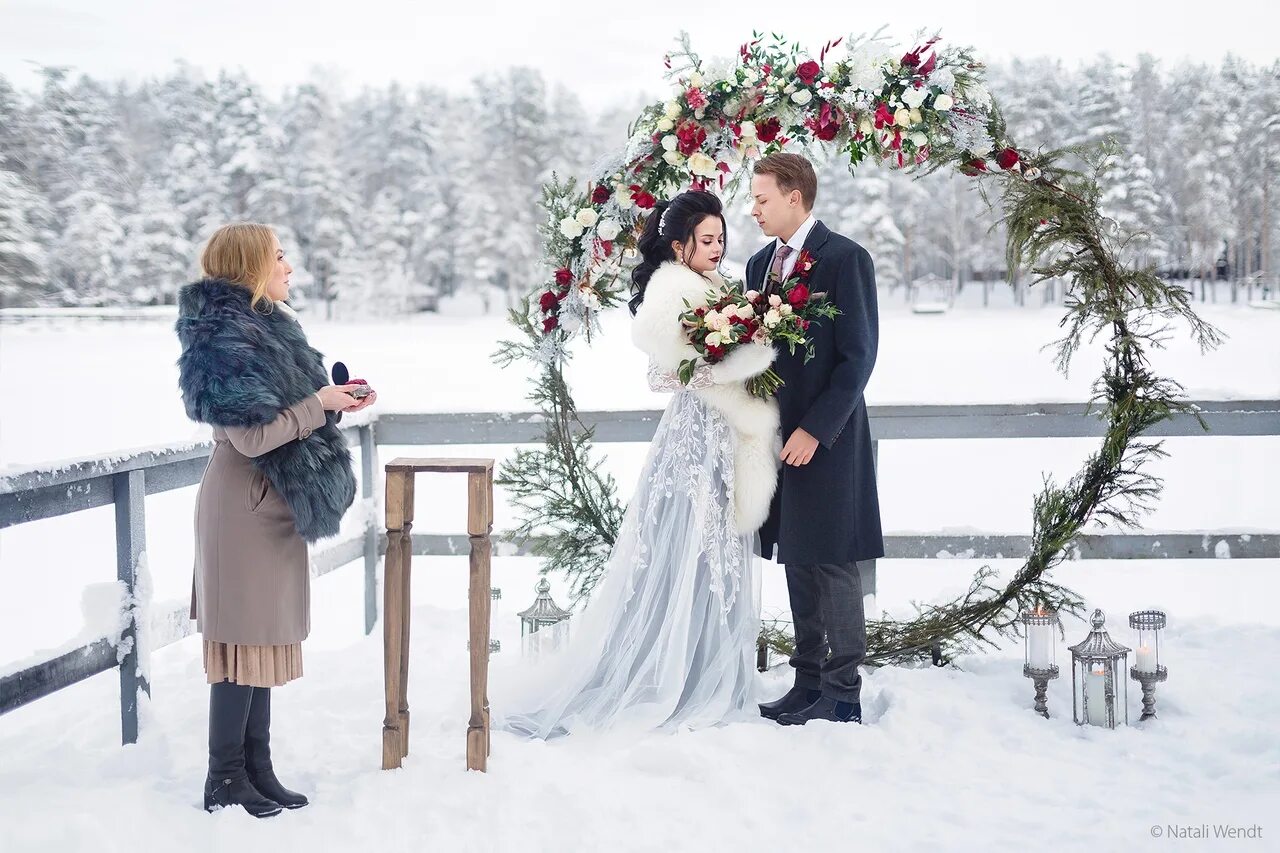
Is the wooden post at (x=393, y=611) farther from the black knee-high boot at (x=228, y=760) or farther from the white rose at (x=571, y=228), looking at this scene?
the white rose at (x=571, y=228)

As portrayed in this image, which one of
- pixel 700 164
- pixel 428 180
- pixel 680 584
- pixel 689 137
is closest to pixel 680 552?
pixel 680 584

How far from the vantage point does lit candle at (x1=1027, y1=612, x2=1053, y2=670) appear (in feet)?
12.0

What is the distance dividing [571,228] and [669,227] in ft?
2.15

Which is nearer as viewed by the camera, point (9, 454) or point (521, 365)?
point (9, 454)

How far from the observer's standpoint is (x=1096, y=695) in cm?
352

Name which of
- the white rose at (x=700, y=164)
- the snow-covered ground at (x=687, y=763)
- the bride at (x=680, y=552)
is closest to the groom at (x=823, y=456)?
the bride at (x=680, y=552)

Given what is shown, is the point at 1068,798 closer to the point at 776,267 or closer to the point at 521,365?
the point at 776,267

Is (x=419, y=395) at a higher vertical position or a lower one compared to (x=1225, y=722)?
higher

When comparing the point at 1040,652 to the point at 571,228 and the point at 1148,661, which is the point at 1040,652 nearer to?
the point at 1148,661

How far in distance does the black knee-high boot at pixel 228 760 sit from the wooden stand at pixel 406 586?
0.41 meters

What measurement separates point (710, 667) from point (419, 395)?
1202 centimetres

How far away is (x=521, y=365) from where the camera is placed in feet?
63.3

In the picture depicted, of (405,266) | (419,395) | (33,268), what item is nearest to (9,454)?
(33,268)

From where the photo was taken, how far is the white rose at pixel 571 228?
4043 mm
